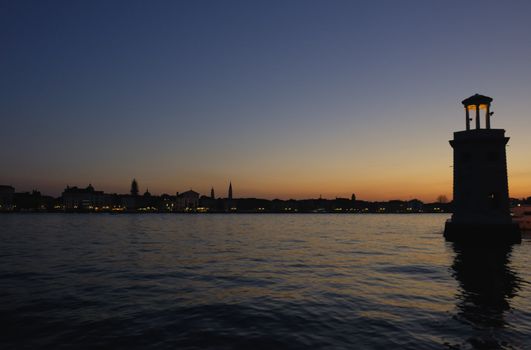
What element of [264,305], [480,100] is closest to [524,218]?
[480,100]

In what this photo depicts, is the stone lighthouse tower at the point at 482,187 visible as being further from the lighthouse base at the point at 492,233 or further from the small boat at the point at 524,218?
the small boat at the point at 524,218

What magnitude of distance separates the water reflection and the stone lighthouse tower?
4.60m

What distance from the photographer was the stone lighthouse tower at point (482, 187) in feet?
127

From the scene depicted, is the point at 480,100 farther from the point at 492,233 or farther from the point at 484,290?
the point at 484,290

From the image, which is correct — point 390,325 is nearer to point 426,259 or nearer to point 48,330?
Answer: point 48,330

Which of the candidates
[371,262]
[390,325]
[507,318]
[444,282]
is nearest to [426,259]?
[371,262]

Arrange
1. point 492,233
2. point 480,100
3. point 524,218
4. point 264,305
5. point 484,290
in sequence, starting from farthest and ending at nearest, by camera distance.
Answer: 1. point 524,218
2. point 480,100
3. point 492,233
4. point 484,290
5. point 264,305

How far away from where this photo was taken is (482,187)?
3909 cm

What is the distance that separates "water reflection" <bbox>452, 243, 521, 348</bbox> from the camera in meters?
12.1

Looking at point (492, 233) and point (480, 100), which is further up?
point (480, 100)

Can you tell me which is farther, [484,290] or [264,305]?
[484,290]

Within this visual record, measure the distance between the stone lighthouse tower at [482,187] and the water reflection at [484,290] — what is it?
4.60 m

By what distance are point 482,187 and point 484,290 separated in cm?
2362

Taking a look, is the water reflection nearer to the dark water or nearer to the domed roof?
the dark water
